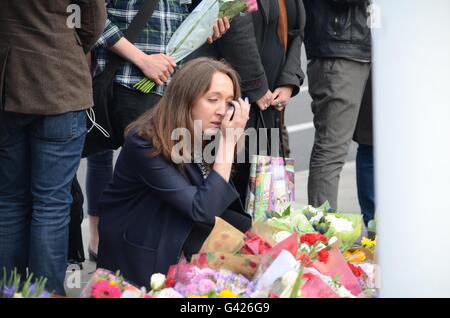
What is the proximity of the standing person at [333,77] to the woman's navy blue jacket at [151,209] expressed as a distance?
137 centimetres

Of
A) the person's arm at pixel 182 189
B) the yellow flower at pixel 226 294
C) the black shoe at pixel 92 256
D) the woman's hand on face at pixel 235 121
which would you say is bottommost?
the black shoe at pixel 92 256

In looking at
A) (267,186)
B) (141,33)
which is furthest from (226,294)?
(141,33)

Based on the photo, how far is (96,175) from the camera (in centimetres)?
481

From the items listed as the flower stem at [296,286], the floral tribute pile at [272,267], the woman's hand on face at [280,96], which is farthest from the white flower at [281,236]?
the woman's hand on face at [280,96]

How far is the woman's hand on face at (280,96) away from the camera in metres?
4.60

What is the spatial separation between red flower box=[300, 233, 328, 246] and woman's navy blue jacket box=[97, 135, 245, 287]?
0.30m

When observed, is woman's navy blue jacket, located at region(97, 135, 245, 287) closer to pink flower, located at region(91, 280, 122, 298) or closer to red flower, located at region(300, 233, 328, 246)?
red flower, located at region(300, 233, 328, 246)

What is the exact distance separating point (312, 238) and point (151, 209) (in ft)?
2.02

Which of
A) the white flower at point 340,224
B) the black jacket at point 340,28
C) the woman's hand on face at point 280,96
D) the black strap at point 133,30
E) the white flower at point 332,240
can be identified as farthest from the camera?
the black jacket at point 340,28

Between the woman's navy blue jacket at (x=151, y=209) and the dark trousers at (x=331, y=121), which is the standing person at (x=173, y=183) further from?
the dark trousers at (x=331, y=121)

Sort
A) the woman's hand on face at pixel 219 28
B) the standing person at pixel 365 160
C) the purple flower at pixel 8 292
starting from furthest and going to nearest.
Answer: the standing person at pixel 365 160 < the woman's hand on face at pixel 219 28 < the purple flower at pixel 8 292

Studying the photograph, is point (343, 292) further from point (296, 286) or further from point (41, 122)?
point (41, 122)

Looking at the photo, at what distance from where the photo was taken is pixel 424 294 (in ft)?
7.82
